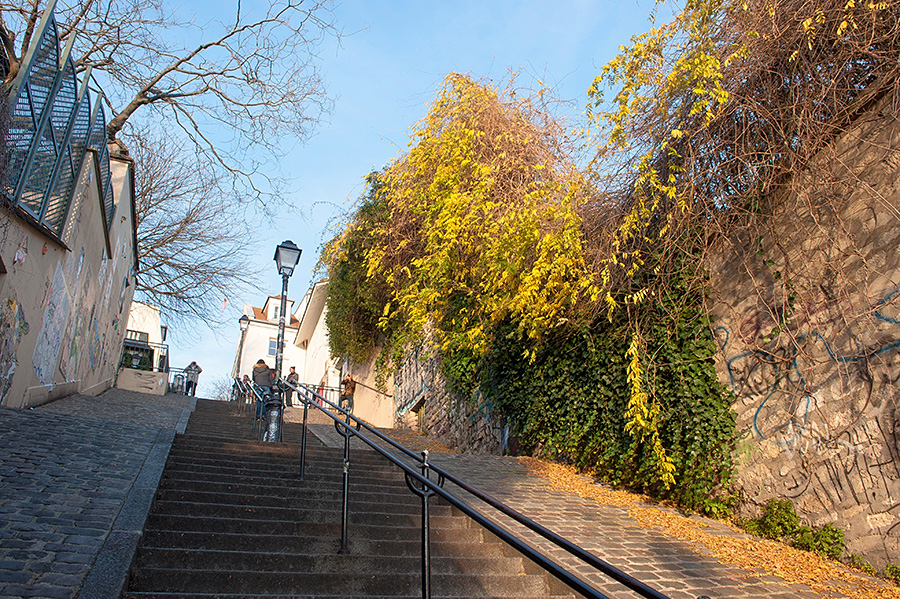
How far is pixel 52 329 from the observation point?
34.7 feet

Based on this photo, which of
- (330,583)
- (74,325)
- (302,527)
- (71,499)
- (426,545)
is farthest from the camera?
(74,325)

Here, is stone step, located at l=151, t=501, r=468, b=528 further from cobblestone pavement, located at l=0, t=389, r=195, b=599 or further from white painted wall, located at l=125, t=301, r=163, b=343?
white painted wall, located at l=125, t=301, r=163, b=343

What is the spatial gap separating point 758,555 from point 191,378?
2490 cm

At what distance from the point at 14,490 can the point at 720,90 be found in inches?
303

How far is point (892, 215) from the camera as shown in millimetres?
5938

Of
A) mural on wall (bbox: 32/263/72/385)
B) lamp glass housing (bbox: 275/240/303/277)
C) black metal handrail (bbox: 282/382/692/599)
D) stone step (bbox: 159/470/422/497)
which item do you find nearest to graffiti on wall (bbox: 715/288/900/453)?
stone step (bbox: 159/470/422/497)

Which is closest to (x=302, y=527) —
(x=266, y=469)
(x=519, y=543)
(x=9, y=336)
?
(x=266, y=469)

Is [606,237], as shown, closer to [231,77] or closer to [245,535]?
[245,535]

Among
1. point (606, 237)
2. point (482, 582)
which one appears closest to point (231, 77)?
point (606, 237)

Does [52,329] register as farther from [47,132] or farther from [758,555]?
[758,555]

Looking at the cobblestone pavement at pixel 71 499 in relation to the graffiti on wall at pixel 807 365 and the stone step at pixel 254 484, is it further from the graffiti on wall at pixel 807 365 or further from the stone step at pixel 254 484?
the graffiti on wall at pixel 807 365

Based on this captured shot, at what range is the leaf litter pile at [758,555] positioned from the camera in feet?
16.2

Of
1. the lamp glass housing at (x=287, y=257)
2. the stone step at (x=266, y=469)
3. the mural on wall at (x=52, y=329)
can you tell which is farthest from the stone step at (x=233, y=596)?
the mural on wall at (x=52, y=329)

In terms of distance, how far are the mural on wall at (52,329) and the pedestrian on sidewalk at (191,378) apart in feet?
49.8
